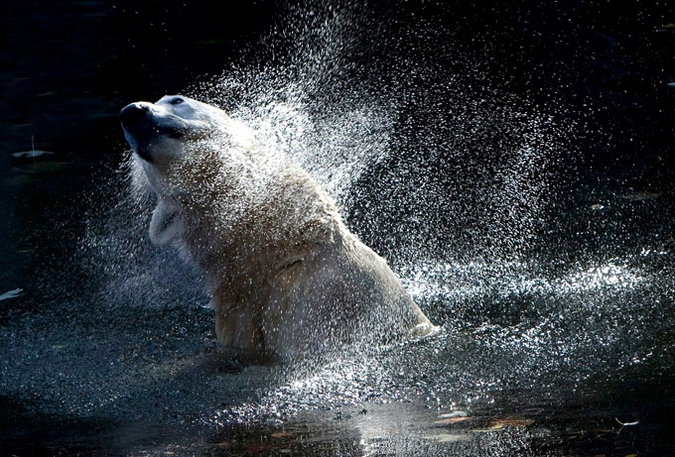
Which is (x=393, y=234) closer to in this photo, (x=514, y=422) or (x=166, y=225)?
(x=166, y=225)

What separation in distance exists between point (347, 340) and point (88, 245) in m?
3.89

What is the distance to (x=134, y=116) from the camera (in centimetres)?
451

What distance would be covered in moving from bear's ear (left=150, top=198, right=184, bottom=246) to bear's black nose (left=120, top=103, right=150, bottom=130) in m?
0.43

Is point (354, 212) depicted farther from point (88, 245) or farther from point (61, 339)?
point (61, 339)

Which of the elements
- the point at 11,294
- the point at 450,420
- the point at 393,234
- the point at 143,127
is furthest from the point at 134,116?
the point at 393,234

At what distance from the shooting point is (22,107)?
12.1 meters

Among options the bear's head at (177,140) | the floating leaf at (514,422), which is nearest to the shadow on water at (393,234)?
the floating leaf at (514,422)

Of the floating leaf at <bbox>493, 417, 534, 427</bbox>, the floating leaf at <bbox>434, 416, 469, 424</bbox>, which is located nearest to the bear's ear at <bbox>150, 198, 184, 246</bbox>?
the floating leaf at <bbox>434, 416, 469, 424</bbox>

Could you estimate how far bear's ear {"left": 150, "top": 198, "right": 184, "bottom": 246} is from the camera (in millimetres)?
4746

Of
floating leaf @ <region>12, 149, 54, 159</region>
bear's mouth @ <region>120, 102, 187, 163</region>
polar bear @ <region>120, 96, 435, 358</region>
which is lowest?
polar bear @ <region>120, 96, 435, 358</region>

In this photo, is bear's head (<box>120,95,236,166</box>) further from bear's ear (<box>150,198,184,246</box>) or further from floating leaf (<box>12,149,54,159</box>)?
floating leaf (<box>12,149,54,159</box>)

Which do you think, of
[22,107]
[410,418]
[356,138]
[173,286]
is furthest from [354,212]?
[22,107]

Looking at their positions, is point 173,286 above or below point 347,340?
above

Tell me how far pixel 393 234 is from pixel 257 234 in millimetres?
3210
